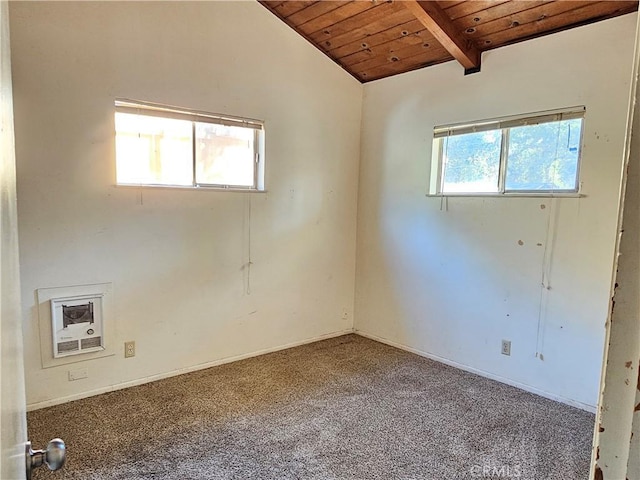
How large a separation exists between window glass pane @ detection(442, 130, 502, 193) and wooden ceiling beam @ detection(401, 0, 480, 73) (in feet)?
1.80

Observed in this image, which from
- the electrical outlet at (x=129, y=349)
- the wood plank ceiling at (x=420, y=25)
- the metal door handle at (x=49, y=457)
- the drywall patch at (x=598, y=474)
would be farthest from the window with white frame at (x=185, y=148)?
the drywall patch at (x=598, y=474)

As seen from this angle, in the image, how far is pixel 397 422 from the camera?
95.0 inches

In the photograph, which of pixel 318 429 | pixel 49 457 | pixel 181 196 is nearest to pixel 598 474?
pixel 49 457

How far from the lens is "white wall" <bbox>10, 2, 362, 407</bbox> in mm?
2393

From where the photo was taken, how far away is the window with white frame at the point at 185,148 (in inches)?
107

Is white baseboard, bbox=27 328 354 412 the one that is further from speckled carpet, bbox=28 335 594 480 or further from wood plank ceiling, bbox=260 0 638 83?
wood plank ceiling, bbox=260 0 638 83

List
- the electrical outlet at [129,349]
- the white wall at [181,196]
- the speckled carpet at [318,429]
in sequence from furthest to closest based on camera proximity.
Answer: the electrical outlet at [129,349] < the white wall at [181,196] < the speckled carpet at [318,429]

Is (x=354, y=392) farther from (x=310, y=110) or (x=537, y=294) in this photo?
(x=310, y=110)

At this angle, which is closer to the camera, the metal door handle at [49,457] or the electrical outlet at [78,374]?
the metal door handle at [49,457]

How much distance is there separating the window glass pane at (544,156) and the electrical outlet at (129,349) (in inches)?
120

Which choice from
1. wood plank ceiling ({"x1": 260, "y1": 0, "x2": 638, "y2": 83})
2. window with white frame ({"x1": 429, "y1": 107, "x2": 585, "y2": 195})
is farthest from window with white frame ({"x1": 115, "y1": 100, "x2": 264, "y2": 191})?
window with white frame ({"x1": 429, "y1": 107, "x2": 585, "y2": 195})

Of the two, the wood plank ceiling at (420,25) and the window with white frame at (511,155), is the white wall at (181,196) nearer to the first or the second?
the wood plank ceiling at (420,25)

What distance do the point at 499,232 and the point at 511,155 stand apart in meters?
0.59

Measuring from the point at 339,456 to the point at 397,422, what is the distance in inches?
20.4
